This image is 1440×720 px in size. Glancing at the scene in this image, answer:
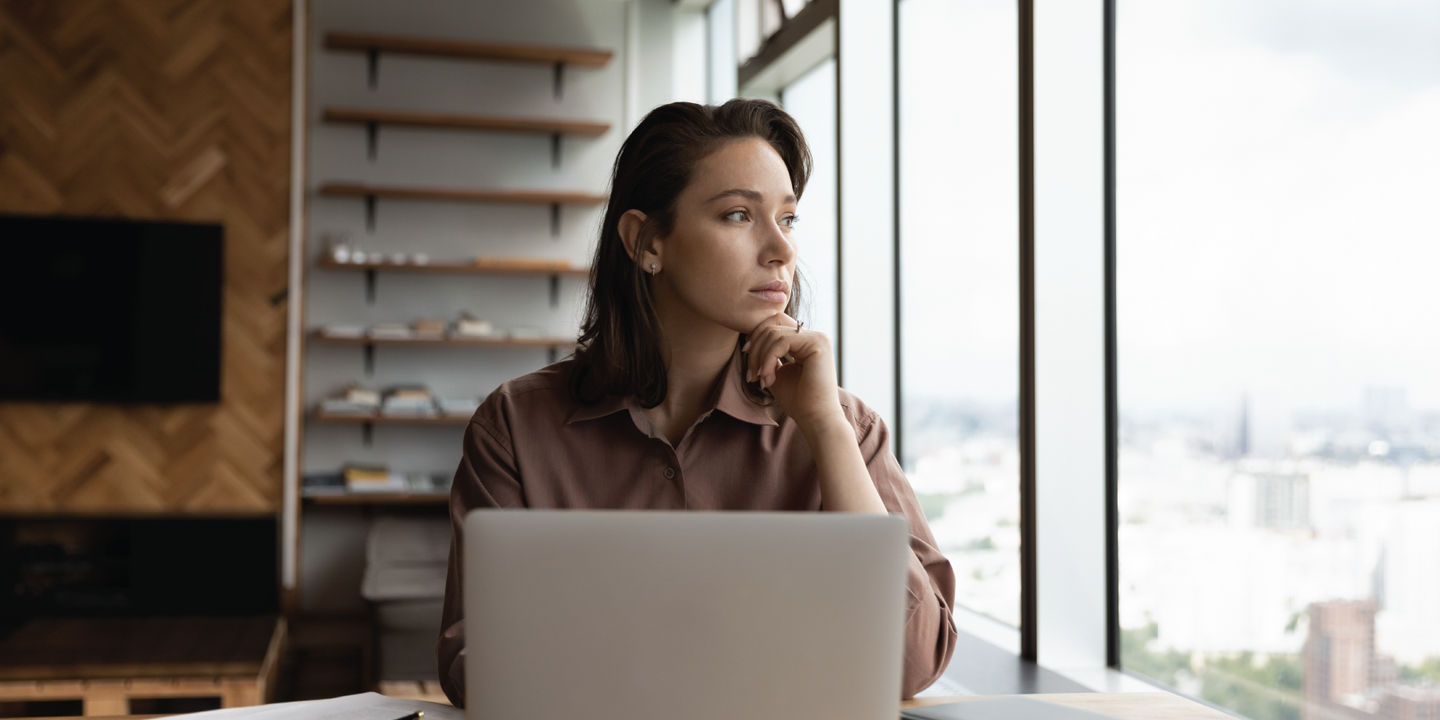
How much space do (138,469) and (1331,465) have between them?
176 inches

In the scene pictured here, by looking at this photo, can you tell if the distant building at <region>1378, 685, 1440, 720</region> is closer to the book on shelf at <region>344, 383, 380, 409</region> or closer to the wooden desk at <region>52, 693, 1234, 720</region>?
the wooden desk at <region>52, 693, 1234, 720</region>

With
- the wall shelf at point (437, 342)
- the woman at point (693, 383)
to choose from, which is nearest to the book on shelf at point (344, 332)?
the wall shelf at point (437, 342)

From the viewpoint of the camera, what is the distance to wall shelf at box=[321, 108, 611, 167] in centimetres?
457

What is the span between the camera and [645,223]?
1.42m

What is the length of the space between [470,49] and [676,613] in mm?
4444

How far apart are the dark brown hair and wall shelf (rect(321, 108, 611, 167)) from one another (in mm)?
3374

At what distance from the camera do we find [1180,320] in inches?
79.7

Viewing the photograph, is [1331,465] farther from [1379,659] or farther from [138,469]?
[138,469]

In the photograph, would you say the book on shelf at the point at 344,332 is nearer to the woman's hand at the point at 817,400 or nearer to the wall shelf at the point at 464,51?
the wall shelf at the point at 464,51

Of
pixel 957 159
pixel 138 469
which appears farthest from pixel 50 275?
pixel 957 159

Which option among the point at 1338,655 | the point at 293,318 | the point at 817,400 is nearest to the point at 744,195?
the point at 817,400

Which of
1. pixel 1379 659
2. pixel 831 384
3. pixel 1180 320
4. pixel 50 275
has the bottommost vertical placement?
pixel 1379 659

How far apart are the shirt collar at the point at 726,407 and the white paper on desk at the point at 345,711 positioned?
17.6 inches

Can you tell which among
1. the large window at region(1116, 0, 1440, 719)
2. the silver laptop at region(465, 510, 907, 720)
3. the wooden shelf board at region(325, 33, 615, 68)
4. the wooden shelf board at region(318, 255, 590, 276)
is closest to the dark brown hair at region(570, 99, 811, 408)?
the silver laptop at region(465, 510, 907, 720)
